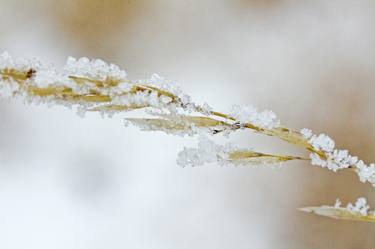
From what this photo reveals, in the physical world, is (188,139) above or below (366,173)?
above

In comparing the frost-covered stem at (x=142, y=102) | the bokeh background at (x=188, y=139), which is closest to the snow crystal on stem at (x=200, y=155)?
the frost-covered stem at (x=142, y=102)

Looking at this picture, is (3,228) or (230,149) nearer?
(230,149)

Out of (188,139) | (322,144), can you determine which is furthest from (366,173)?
(188,139)

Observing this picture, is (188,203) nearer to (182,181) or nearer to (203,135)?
(182,181)

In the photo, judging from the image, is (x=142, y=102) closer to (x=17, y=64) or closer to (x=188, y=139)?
(x=17, y=64)

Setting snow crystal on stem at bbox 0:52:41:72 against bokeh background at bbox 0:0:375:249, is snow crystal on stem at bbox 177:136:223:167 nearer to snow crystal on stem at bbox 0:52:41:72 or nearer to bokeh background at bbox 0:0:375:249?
snow crystal on stem at bbox 0:52:41:72

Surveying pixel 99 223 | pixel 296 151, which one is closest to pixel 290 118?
pixel 296 151

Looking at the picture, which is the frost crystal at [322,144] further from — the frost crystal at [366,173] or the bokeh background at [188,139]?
the bokeh background at [188,139]

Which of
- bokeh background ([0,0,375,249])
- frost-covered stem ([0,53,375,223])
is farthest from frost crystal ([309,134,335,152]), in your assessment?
bokeh background ([0,0,375,249])
